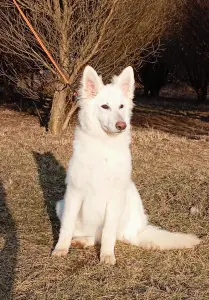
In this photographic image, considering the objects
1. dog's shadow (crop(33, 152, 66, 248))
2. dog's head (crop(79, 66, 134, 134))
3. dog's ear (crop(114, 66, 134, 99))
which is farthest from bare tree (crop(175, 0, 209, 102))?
dog's head (crop(79, 66, 134, 134))

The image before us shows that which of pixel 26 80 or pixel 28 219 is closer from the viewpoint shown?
pixel 28 219

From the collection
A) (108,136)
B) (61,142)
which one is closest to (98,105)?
(108,136)

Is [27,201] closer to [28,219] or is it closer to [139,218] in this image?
[28,219]

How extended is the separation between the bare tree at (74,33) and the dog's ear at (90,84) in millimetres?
5596

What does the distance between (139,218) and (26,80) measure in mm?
8578

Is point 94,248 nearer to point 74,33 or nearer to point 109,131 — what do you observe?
point 109,131

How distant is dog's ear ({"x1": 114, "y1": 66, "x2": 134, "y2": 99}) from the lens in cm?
367

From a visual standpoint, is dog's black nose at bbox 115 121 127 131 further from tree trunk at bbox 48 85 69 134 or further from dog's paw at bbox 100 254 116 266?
tree trunk at bbox 48 85 69 134

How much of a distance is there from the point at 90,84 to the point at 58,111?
22.6ft

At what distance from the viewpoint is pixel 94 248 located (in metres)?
3.79

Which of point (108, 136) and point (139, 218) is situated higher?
point (108, 136)

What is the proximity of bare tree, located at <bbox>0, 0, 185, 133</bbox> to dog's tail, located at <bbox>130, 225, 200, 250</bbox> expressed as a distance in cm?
573

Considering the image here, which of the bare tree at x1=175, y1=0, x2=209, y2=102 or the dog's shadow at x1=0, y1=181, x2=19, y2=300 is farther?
the bare tree at x1=175, y1=0, x2=209, y2=102

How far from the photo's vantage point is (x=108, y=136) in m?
3.58
